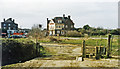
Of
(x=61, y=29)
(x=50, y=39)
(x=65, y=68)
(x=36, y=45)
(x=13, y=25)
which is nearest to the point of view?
(x=65, y=68)

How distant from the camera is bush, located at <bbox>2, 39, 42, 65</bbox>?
245 inches

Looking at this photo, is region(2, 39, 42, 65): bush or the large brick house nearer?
region(2, 39, 42, 65): bush

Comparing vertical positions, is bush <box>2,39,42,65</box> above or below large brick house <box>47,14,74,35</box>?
below

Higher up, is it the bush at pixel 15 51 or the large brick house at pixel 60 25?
the large brick house at pixel 60 25

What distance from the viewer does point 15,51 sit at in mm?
6816

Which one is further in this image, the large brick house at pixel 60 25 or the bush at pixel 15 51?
the large brick house at pixel 60 25

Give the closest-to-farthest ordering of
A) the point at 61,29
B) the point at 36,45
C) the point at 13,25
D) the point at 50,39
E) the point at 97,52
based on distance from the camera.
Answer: the point at 97,52, the point at 36,45, the point at 50,39, the point at 61,29, the point at 13,25

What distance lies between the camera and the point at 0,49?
233 inches

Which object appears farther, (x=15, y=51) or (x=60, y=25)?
(x=60, y=25)

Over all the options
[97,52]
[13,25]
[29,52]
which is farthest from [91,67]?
→ [13,25]

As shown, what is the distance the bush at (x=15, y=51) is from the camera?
20.4 ft

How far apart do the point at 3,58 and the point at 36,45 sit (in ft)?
9.52

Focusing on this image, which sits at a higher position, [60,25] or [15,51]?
[60,25]

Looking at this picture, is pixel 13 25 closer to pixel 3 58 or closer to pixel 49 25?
pixel 49 25
